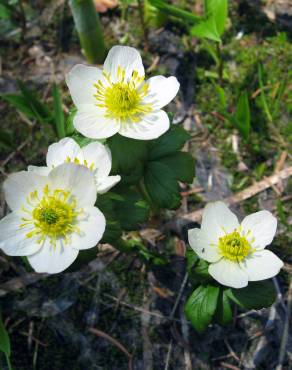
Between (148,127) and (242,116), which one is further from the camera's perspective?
(242,116)

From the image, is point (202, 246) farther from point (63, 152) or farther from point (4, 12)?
point (4, 12)

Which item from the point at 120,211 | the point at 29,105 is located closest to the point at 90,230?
the point at 120,211

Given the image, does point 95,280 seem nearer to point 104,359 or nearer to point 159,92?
point 104,359

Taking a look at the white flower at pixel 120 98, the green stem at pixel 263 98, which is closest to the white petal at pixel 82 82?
the white flower at pixel 120 98

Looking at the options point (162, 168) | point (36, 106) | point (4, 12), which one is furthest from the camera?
point (4, 12)

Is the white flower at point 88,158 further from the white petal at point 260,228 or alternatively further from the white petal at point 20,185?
the white petal at point 260,228

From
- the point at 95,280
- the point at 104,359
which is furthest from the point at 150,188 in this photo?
the point at 104,359
